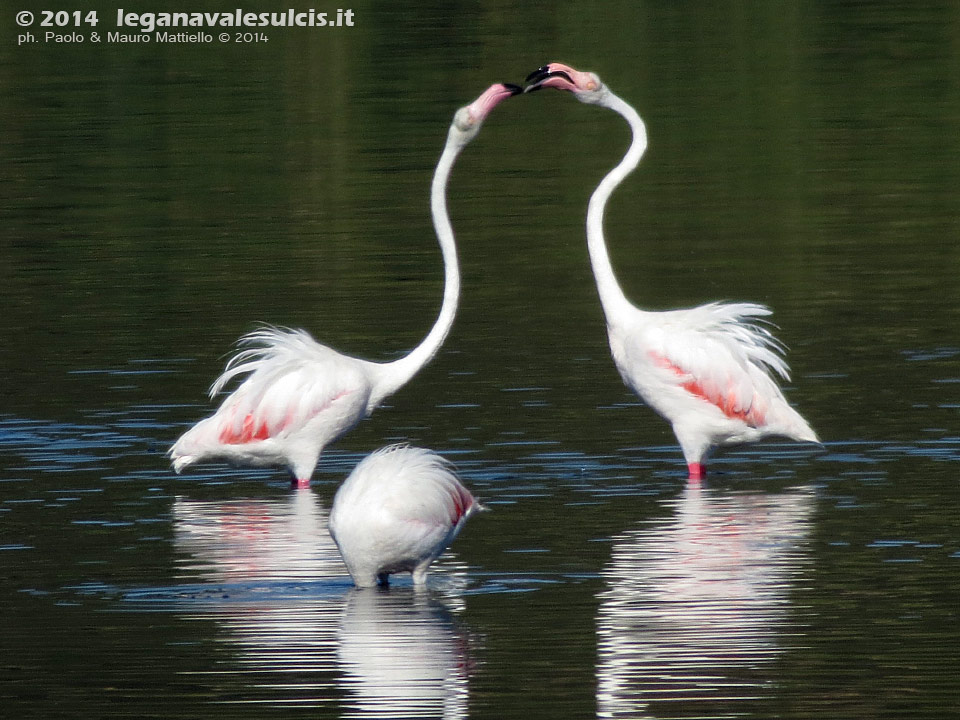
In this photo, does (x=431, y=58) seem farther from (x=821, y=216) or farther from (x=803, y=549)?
(x=803, y=549)

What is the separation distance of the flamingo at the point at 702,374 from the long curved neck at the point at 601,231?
1 cm

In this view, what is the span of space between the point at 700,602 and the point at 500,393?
451 cm

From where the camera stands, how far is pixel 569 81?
42.3 ft

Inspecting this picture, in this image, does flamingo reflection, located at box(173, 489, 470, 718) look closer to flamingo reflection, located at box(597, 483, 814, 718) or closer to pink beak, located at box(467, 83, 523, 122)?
flamingo reflection, located at box(597, 483, 814, 718)

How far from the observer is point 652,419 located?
13047 millimetres

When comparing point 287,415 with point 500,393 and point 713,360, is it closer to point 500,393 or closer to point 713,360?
point 500,393

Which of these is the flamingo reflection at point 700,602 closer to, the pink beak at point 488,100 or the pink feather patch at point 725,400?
the pink feather patch at point 725,400

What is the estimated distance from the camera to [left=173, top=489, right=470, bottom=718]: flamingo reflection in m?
7.71

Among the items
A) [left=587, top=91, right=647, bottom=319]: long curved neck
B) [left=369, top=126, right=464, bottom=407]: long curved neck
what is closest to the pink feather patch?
[left=587, top=91, right=647, bottom=319]: long curved neck

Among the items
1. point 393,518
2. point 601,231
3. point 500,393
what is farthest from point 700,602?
point 500,393

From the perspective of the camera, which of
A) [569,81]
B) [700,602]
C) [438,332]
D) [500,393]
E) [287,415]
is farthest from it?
[500,393]

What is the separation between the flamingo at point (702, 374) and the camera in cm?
1166

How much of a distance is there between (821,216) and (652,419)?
740cm

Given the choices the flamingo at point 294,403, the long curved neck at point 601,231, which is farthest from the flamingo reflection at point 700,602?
the flamingo at point 294,403
